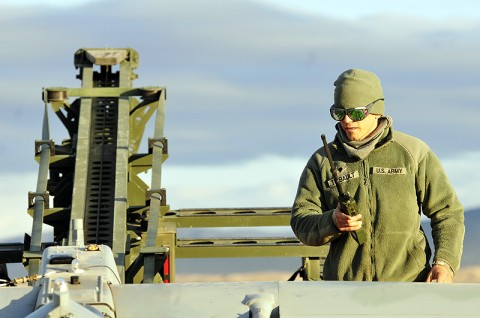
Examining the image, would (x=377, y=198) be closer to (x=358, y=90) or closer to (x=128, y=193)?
(x=358, y=90)

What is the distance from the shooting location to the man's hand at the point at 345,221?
31.0 ft

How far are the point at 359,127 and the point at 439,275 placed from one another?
105cm

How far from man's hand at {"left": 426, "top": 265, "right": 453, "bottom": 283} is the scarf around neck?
2.75 ft

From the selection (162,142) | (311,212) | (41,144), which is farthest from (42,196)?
(311,212)

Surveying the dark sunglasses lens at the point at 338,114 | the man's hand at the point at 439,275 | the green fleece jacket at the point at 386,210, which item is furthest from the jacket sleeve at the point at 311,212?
the man's hand at the point at 439,275

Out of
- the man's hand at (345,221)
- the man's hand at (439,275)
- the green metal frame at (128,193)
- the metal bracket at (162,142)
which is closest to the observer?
the man's hand at (345,221)

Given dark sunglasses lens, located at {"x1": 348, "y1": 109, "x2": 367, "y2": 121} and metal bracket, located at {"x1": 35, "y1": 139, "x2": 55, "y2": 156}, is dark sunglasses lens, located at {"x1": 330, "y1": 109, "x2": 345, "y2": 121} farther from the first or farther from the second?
metal bracket, located at {"x1": 35, "y1": 139, "x2": 55, "y2": 156}

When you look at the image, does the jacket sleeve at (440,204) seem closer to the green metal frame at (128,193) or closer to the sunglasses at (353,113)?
the sunglasses at (353,113)

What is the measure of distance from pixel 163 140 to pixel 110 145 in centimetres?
104

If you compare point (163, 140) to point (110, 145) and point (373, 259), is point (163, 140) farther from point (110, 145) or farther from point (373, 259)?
point (373, 259)

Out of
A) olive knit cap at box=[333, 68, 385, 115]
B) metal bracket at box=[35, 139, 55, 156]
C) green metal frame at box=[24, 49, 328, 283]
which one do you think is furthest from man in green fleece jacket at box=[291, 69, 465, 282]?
metal bracket at box=[35, 139, 55, 156]

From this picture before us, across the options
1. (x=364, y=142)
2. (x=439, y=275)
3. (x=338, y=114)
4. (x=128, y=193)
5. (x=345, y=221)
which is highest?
(x=338, y=114)

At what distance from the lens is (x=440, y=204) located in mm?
10008

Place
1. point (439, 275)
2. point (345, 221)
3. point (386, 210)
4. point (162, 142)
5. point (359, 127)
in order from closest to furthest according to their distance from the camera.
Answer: point (345, 221)
point (439, 275)
point (386, 210)
point (359, 127)
point (162, 142)
